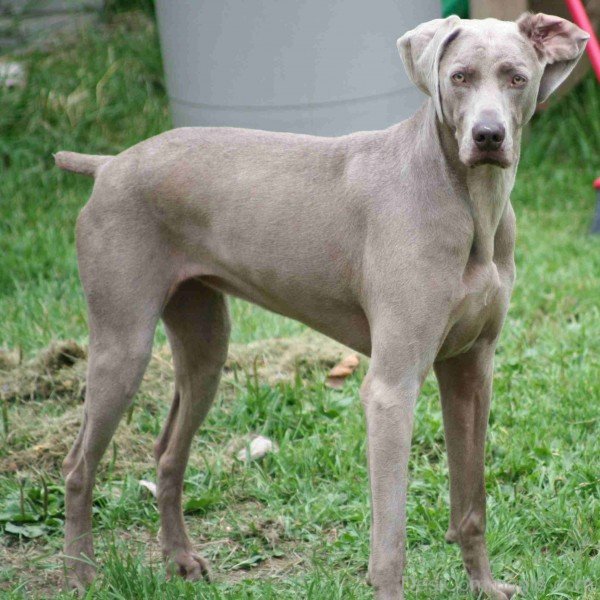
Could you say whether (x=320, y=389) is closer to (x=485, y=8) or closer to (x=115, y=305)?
(x=115, y=305)

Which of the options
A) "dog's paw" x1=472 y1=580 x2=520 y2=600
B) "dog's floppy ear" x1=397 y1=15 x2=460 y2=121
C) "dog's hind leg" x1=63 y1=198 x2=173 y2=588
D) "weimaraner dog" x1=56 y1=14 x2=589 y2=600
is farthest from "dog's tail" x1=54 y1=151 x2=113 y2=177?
"dog's paw" x1=472 y1=580 x2=520 y2=600

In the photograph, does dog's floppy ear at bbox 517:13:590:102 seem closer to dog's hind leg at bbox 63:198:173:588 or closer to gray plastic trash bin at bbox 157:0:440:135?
dog's hind leg at bbox 63:198:173:588

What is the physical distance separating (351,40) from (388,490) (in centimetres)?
356

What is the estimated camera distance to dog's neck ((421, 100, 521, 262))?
2.94 metres

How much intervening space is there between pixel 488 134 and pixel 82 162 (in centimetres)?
147

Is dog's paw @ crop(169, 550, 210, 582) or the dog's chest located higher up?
the dog's chest

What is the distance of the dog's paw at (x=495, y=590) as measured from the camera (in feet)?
10.7

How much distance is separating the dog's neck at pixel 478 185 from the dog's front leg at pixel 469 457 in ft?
1.40

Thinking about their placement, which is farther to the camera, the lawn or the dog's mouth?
the lawn

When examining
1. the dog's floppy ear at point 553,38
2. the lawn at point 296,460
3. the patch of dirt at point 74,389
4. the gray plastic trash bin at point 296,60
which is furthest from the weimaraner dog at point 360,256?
the gray plastic trash bin at point 296,60

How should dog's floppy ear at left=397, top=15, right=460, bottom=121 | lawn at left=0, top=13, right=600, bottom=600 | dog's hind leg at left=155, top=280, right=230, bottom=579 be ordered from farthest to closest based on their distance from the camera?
dog's hind leg at left=155, top=280, right=230, bottom=579, lawn at left=0, top=13, right=600, bottom=600, dog's floppy ear at left=397, top=15, right=460, bottom=121

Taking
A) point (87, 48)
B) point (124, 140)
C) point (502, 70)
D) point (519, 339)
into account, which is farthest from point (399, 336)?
point (87, 48)

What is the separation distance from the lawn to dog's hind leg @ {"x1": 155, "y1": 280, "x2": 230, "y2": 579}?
142 millimetres

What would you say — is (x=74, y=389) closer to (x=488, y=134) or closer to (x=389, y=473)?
(x=389, y=473)
